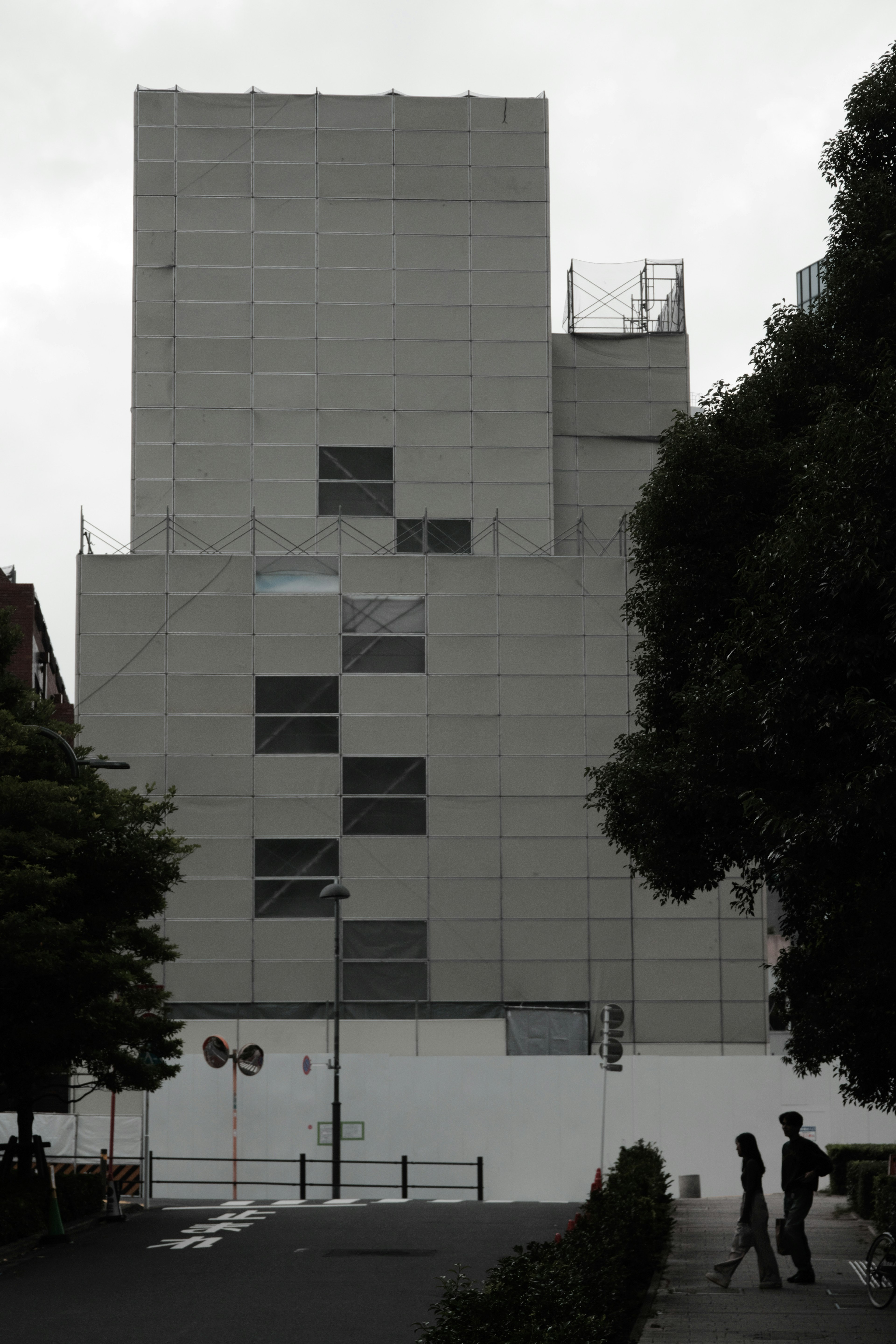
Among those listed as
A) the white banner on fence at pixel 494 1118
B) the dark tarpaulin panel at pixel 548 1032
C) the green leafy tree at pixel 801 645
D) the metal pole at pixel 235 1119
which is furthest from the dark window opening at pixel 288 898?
the green leafy tree at pixel 801 645

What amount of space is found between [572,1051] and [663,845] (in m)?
30.5

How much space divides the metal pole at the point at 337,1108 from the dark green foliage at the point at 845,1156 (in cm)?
970

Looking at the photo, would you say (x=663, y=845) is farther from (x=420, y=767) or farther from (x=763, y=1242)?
(x=420, y=767)

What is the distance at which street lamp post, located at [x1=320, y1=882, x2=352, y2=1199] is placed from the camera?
33.2 m

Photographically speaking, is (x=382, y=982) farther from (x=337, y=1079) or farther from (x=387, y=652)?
(x=337, y=1079)

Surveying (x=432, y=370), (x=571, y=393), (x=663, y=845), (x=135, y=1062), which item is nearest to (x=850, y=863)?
(x=663, y=845)

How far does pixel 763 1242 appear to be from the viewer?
1524cm

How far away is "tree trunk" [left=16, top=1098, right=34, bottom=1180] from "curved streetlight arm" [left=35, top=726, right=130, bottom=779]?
5146 millimetres

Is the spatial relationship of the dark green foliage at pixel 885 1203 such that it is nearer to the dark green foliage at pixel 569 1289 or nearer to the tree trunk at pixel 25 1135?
the dark green foliage at pixel 569 1289

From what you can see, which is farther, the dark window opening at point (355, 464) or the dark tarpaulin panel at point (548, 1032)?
the dark window opening at point (355, 464)

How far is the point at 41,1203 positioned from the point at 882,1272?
1211 cm

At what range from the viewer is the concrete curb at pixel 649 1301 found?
1204 cm

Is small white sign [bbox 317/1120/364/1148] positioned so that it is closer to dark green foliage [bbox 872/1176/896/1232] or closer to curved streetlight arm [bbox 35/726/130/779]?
curved streetlight arm [bbox 35/726/130/779]

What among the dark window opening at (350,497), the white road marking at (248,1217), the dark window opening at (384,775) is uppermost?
the dark window opening at (350,497)
